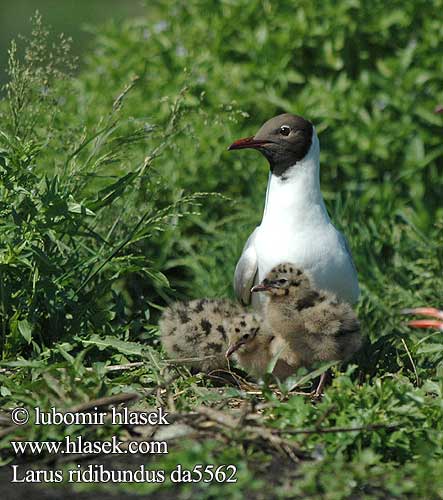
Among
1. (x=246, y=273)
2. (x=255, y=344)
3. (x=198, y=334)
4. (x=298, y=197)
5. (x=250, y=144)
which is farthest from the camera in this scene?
(x=250, y=144)

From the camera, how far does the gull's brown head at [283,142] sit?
579cm

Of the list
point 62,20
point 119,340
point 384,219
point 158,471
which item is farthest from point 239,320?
point 62,20

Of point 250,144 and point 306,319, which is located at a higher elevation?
point 250,144

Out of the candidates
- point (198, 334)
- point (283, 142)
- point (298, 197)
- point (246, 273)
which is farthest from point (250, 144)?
point (198, 334)

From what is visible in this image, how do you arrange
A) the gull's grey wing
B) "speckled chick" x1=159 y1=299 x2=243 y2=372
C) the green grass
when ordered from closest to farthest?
the green grass
"speckled chick" x1=159 y1=299 x2=243 y2=372
the gull's grey wing

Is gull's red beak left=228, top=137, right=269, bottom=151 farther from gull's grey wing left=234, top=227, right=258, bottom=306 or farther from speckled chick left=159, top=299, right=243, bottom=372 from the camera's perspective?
speckled chick left=159, top=299, right=243, bottom=372

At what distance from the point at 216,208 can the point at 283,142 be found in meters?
1.74

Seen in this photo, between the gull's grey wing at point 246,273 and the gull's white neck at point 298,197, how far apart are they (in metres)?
0.18

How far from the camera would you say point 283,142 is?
581 cm

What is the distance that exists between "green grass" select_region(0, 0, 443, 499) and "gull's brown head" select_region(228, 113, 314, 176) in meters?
0.33

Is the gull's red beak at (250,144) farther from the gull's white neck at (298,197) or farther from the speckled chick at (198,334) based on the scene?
the speckled chick at (198,334)

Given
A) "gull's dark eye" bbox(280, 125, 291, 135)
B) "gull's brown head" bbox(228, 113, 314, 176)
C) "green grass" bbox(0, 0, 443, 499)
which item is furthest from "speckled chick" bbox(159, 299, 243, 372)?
"gull's dark eye" bbox(280, 125, 291, 135)

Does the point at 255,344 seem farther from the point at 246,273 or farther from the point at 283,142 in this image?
the point at 283,142

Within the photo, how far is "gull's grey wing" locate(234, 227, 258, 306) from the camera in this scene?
573 centimetres
